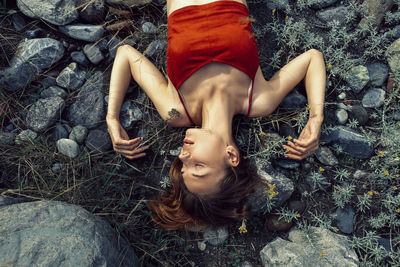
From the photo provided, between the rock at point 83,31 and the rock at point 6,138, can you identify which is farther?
the rock at point 83,31

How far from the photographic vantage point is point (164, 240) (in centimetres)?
416

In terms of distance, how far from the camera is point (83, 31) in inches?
173

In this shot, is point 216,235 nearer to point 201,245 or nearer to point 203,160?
point 201,245

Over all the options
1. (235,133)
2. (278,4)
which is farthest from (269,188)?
(278,4)

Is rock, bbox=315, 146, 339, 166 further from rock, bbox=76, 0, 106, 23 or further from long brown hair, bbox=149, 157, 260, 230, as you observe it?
rock, bbox=76, 0, 106, 23

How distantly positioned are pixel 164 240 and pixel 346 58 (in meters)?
3.50

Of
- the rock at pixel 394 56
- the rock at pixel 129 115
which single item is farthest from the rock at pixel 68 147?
the rock at pixel 394 56

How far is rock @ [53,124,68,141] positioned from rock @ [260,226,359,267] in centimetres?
312

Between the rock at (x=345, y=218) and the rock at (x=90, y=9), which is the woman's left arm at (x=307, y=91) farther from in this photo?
the rock at (x=90, y=9)

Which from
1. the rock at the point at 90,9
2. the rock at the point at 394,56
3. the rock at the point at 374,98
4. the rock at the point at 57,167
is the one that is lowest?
the rock at the point at 57,167

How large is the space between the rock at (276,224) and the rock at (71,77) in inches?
128

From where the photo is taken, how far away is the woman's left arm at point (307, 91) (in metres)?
3.91

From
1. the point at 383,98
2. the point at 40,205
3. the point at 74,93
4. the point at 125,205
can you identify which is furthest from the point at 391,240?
the point at 74,93

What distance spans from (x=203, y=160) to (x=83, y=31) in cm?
267
